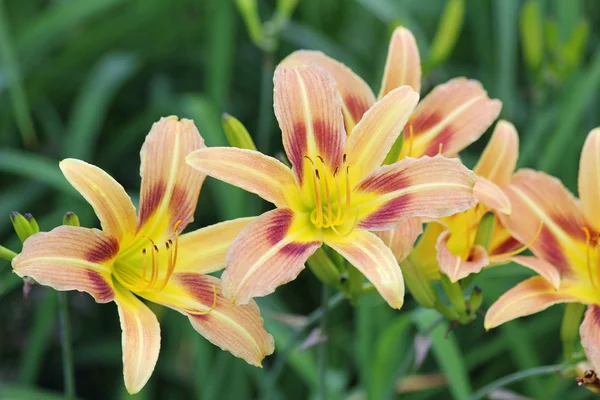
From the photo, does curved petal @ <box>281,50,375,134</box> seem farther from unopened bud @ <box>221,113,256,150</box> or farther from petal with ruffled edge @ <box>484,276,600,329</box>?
petal with ruffled edge @ <box>484,276,600,329</box>

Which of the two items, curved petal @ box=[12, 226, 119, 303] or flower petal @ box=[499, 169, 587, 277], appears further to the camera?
flower petal @ box=[499, 169, 587, 277]

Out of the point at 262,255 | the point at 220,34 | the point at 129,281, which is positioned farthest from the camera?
the point at 220,34

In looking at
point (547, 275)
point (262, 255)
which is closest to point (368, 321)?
point (547, 275)

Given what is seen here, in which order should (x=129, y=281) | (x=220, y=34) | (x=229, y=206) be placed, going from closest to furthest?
1. (x=129, y=281)
2. (x=229, y=206)
3. (x=220, y=34)

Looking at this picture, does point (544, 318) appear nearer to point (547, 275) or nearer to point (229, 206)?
point (229, 206)

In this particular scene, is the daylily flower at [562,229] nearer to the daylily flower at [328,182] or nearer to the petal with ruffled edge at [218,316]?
the daylily flower at [328,182]

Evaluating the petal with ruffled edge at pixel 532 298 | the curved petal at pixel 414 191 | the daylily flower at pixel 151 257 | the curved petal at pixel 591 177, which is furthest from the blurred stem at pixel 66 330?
the curved petal at pixel 591 177

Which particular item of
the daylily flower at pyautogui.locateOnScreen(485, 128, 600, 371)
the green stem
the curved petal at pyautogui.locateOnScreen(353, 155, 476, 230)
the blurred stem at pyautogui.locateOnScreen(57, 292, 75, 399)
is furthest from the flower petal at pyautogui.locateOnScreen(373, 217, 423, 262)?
the blurred stem at pyautogui.locateOnScreen(57, 292, 75, 399)
